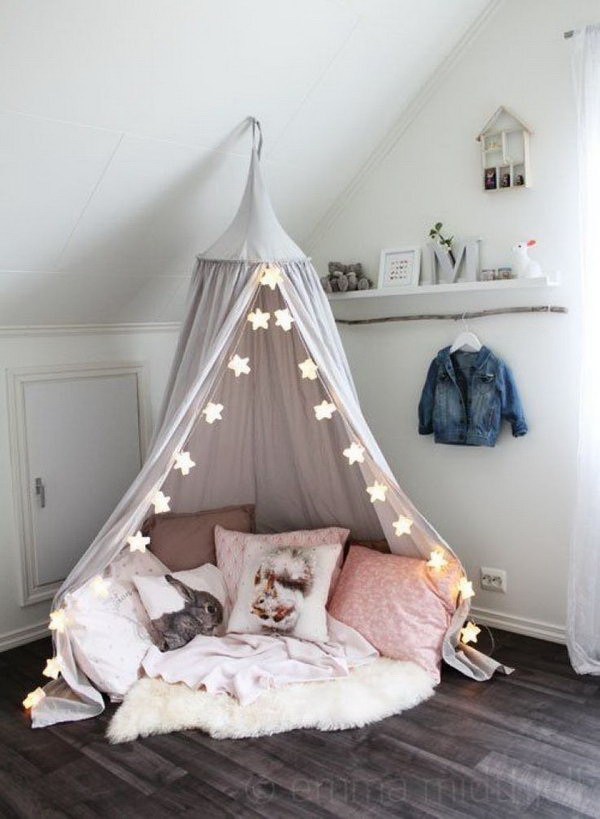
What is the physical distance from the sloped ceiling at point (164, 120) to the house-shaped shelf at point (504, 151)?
39cm

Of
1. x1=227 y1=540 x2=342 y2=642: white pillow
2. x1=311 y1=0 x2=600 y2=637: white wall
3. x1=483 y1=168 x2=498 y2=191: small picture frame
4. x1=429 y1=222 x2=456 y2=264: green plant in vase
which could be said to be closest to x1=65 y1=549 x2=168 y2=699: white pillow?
x1=227 y1=540 x2=342 y2=642: white pillow

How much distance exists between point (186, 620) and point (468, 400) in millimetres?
1520

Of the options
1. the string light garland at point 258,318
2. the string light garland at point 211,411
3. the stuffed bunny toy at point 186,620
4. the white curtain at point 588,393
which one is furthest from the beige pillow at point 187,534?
the white curtain at point 588,393

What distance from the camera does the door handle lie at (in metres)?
3.70

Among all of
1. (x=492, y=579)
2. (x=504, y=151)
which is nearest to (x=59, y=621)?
(x=492, y=579)

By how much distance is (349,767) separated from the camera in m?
2.59

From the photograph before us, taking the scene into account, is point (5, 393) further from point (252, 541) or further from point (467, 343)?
point (467, 343)

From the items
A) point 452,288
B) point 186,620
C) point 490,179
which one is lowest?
point 186,620

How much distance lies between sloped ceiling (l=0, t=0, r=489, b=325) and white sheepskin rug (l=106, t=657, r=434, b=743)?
170 centimetres

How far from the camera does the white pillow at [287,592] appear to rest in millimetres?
3346

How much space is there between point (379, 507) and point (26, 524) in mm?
1567

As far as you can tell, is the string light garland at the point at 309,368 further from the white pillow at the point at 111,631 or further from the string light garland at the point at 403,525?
the white pillow at the point at 111,631

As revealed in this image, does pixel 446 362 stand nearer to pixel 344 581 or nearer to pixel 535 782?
pixel 344 581

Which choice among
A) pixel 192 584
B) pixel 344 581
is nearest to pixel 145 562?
pixel 192 584
